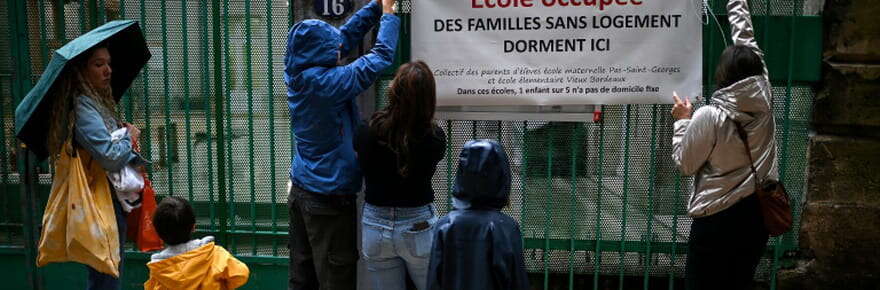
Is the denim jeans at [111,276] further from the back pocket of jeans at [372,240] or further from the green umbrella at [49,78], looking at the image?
the back pocket of jeans at [372,240]

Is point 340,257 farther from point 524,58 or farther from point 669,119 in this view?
point 669,119

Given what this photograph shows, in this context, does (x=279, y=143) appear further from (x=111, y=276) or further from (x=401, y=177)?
(x=401, y=177)

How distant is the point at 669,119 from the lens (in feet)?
13.1

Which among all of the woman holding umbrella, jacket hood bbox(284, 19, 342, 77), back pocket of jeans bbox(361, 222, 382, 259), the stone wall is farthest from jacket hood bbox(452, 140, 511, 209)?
the stone wall

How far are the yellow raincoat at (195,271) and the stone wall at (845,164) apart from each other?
2.88 meters

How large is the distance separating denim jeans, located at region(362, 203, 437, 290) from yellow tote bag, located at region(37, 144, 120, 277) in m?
1.15

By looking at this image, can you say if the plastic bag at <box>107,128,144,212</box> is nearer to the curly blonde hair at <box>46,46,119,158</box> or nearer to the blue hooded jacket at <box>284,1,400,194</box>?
the curly blonde hair at <box>46,46,119,158</box>

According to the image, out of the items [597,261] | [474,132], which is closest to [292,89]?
[474,132]

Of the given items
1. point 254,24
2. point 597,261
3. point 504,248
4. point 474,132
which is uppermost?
point 254,24

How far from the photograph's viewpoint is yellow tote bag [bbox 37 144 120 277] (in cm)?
334

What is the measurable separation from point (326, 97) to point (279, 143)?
3.73 feet

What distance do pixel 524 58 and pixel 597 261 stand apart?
46.4 inches

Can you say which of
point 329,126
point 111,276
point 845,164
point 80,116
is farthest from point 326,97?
point 845,164

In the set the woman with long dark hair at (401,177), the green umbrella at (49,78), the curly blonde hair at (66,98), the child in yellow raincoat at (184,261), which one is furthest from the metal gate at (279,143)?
the child in yellow raincoat at (184,261)
